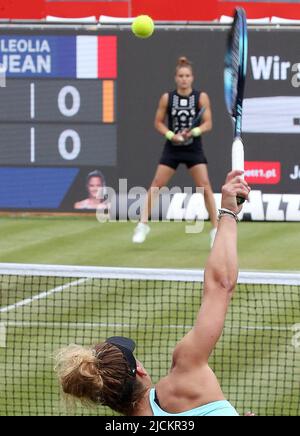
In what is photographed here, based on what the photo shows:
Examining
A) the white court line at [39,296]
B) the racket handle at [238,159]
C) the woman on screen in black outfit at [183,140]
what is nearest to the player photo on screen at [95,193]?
the woman on screen in black outfit at [183,140]

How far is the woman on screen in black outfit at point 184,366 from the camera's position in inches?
156

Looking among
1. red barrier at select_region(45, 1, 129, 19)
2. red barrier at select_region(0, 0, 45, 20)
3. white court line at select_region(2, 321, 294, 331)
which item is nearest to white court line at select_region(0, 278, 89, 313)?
white court line at select_region(2, 321, 294, 331)

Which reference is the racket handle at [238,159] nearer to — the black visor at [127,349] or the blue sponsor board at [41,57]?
Result: the black visor at [127,349]

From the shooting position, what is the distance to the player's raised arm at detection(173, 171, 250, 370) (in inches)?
155

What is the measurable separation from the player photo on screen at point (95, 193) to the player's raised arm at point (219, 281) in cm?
1380

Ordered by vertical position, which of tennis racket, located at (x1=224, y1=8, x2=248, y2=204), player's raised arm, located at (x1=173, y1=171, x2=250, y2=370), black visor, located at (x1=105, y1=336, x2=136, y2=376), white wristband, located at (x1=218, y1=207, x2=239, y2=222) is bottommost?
black visor, located at (x1=105, y1=336, x2=136, y2=376)

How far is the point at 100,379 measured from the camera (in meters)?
4.11

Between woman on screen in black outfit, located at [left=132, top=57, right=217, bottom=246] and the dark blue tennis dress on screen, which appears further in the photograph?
the dark blue tennis dress on screen

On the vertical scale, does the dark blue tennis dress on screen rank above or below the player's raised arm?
below

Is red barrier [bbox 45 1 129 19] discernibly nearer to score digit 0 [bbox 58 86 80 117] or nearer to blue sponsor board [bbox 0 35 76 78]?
blue sponsor board [bbox 0 35 76 78]

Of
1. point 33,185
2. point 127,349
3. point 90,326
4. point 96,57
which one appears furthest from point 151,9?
point 127,349

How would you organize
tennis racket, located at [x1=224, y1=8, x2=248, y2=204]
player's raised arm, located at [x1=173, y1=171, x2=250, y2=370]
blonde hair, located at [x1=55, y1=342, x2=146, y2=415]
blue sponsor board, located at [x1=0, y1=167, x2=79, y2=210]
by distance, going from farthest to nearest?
blue sponsor board, located at [x1=0, y1=167, x2=79, y2=210]
tennis racket, located at [x1=224, y1=8, x2=248, y2=204]
blonde hair, located at [x1=55, y1=342, x2=146, y2=415]
player's raised arm, located at [x1=173, y1=171, x2=250, y2=370]

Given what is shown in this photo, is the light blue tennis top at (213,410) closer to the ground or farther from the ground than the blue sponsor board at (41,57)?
closer to the ground
